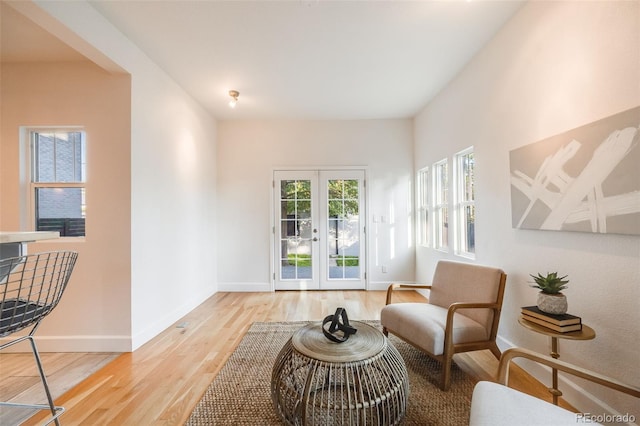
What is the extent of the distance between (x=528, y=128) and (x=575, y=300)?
1.28 metres

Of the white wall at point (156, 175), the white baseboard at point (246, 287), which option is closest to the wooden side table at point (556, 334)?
the white wall at point (156, 175)

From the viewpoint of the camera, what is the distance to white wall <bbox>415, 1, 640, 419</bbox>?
1.46 meters

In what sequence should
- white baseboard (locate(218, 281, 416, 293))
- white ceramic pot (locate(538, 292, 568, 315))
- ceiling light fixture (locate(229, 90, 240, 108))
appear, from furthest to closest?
1. white baseboard (locate(218, 281, 416, 293))
2. ceiling light fixture (locate(229, 90, 240, 108))
3. white ceramic pot (locate(538, 292, 568, 315))

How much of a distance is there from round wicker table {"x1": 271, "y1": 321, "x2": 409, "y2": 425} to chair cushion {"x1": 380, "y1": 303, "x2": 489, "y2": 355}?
0.45 meters

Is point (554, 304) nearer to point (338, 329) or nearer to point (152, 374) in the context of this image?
point (338, 329)

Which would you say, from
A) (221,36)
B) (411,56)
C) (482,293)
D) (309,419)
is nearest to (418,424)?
(309,419)

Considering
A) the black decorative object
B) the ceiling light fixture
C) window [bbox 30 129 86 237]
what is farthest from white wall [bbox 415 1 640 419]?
window [bbox 30 129 86 237]

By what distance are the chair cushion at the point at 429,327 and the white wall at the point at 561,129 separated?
1.58ft

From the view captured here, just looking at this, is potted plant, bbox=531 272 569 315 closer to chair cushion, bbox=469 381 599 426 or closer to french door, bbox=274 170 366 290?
chair cushion, bbox=469 381 599 426

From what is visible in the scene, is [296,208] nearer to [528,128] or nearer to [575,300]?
[528,128]

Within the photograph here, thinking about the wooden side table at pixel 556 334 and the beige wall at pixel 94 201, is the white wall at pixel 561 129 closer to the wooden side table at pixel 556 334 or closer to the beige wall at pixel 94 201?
the wooden side table at pixel 556 334

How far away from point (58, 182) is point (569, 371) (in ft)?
12.9

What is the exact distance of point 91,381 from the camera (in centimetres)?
206

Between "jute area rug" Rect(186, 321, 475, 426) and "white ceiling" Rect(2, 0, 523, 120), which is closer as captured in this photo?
"jute area rug" Rect(186, 321, 475, 426)
